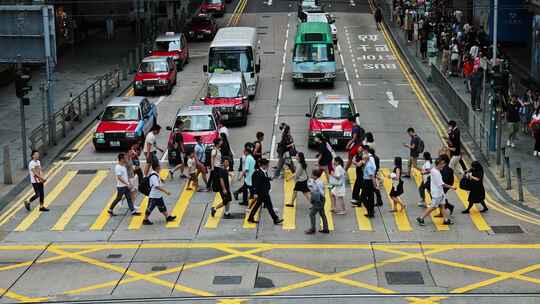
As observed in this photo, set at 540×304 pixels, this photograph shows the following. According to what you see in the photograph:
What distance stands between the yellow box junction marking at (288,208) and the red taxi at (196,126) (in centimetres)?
305

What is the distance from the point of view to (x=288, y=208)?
2616cm

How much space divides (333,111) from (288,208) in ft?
27.7

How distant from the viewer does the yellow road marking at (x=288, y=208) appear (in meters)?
24.5

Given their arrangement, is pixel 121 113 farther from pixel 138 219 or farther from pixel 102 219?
pixel 138 219

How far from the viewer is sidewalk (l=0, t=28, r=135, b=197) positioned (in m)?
35.9

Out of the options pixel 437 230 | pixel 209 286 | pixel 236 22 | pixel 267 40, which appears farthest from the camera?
pixel 236 22

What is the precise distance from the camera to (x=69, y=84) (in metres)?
48.8

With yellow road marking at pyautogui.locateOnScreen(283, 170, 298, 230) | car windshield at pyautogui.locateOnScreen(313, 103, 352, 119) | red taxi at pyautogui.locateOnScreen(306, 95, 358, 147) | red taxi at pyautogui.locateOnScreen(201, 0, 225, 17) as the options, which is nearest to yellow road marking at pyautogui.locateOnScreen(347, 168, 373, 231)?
yellow road marking at pyautogui.locateOnScreen(283, 170, 298, 230)

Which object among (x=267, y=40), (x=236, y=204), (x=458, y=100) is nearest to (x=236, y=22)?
(x=267, y=40)

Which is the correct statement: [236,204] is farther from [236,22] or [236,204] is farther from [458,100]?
[236,22]

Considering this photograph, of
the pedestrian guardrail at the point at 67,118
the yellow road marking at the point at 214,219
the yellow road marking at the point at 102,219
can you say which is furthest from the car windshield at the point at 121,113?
the yellow road marking at the point at 214,219

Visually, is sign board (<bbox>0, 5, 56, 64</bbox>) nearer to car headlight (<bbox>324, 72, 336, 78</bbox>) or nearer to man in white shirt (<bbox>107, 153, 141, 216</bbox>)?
man in white shirt (<bbox>107, 153, 141, 216</bbox>)

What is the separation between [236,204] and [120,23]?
48298 mm

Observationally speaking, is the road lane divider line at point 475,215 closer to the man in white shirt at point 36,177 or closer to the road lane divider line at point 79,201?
the road lane divider line at point 79,201
